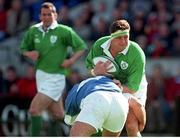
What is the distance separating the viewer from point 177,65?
16328 mm

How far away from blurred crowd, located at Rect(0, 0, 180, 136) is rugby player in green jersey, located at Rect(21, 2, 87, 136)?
9.80ft

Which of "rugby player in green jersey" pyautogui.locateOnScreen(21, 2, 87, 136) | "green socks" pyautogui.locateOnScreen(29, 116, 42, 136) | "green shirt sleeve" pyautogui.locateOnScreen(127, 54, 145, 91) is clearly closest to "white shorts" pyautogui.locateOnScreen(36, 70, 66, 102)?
"rugby player in green jersey" pyautogui.locateOnScreen(21, 2, 87, 136)

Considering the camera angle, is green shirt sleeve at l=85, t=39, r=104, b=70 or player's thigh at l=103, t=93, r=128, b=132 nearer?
player's thigh at l=103, t=93, r=128, b=132

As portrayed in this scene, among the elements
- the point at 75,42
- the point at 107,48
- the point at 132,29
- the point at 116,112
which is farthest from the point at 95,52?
the point at 132,29

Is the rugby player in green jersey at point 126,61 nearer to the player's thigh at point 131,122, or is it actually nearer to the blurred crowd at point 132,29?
the player's thigh at point 131,122

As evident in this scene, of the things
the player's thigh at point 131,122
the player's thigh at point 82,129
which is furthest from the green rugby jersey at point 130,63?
the player's thigh at point 82,129

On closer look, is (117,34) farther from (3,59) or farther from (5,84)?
(3,59)

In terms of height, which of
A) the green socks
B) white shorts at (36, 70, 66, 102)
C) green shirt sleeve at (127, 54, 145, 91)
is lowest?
the green socks

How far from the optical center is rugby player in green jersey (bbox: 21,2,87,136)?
39.4 feet

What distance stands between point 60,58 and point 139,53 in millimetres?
2771

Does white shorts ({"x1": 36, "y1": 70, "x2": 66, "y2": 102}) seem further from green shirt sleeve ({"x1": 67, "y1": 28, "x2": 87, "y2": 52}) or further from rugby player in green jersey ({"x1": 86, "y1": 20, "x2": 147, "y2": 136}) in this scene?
rugby player in green jersey ({"x1": 86, "y1": 20, "x2": 147, "y2": 136})

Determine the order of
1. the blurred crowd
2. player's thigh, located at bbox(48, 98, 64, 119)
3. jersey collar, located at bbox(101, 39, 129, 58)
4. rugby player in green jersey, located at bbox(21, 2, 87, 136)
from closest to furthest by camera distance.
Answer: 1. jersey collar, located at bbox(101, 39, 129, 58)
2. rugby player in green jersey, located at bbox(21, 2, 87, 136)
3. player's thigh, located at bbox(48, 98, 64, 119)
4. the blurred crowd

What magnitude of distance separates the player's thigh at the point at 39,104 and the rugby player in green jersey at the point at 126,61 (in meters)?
2.36

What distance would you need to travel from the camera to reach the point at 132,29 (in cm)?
1650
